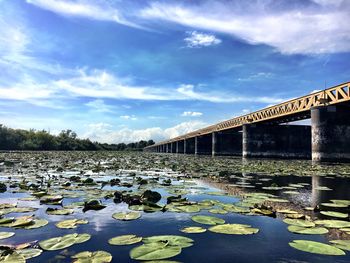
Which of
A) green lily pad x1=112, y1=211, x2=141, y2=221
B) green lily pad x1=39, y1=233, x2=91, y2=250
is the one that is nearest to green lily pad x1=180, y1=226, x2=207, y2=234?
green lily pad x1=112, y1=211, x2=141, y2=221

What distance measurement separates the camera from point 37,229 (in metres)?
3.17

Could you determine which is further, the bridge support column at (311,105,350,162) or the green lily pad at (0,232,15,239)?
the bridge support column at (311,105,350,162)

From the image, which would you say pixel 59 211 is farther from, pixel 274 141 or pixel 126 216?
pixel 274 141

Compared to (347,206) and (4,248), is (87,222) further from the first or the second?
(347,206)

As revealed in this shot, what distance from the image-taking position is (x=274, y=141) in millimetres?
38625

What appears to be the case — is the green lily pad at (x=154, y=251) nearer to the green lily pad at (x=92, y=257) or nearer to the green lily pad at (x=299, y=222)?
the green lily pad at (x=92, y=257)

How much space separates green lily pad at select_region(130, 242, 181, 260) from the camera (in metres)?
2.27

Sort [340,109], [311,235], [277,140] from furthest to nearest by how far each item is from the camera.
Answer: [277,140], [340,109], [311,235]

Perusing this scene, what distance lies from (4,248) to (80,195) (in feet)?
9.92

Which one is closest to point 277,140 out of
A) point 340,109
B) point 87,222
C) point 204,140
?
point 340,109

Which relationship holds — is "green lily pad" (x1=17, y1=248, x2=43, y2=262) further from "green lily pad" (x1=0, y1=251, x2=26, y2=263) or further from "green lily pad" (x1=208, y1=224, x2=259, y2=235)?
"green lily pad" (x1=208, y1=224, x2=259, y2=235)

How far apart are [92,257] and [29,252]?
1.89ft

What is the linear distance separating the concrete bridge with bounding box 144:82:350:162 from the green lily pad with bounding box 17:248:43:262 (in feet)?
72.8

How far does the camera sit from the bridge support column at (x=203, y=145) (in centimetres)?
6035
